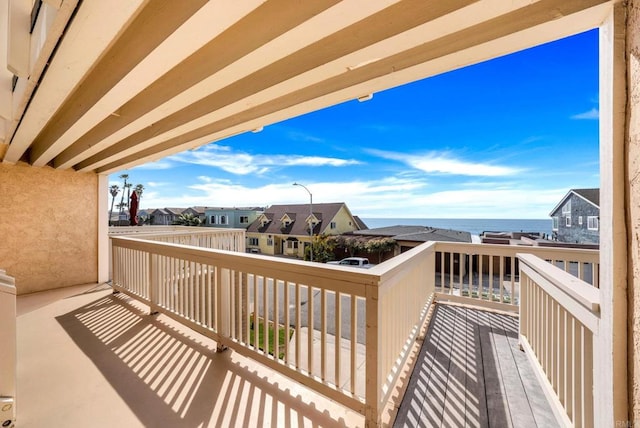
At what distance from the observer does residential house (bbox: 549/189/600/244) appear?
42.9 ft


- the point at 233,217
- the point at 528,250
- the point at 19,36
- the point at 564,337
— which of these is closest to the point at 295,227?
the point at 233,217

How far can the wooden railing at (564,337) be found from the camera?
122 cm

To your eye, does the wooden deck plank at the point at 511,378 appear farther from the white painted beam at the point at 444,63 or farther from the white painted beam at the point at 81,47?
the white painted beam at the point at 81,47

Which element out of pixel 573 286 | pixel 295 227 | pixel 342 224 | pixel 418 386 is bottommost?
pixel 418 386

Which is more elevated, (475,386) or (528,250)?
(528,250)

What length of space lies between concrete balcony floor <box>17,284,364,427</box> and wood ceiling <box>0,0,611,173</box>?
2226 millimetres

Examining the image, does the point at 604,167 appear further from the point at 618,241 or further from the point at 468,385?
the point at 468,385

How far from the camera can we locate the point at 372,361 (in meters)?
1.49

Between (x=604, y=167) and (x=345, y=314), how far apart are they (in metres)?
5.65

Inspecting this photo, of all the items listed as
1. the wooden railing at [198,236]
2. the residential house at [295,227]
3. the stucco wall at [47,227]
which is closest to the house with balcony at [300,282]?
the stucco wall at [47,227]

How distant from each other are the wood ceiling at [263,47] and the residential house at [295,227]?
39.0 feet

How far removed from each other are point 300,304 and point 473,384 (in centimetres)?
140

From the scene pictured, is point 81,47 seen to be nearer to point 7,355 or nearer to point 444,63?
point 7,355

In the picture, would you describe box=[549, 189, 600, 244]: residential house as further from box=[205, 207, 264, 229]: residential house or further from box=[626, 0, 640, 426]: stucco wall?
box=[205, 207, 264, 229]: residential house
